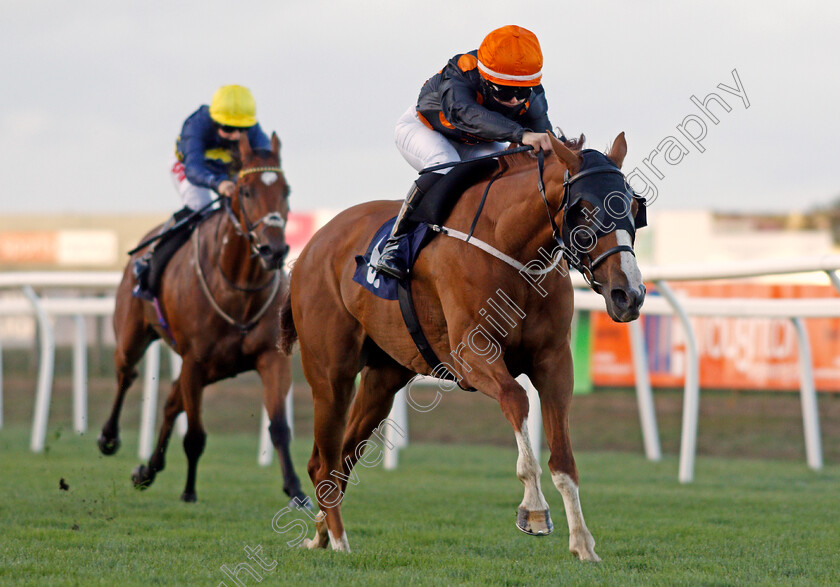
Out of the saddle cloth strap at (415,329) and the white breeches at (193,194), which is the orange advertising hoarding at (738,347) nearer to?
the white breeches at (193,194)

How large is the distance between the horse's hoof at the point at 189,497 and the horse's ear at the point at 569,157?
3536 millimetres

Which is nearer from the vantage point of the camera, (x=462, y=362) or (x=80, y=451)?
(x=462, y=362)

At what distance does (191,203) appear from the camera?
7465mm

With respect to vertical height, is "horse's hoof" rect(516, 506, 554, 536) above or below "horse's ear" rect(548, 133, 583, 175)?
below

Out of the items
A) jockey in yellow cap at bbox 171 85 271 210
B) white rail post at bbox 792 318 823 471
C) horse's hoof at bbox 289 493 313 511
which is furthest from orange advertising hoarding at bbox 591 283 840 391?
horse's hoof at bbox 289 493 313 511

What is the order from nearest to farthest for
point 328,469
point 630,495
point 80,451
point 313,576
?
point 313,576
point 328,469
point 630,495
point 80,451

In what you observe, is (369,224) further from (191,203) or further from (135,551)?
(191,203)

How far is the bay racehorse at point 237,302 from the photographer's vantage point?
6250 mm

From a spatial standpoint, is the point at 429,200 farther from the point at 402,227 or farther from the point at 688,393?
the point at 688,393

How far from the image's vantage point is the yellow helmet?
6977 mm

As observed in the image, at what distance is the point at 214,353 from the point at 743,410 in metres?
8.59

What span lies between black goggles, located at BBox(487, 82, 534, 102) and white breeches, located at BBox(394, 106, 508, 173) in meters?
0.40

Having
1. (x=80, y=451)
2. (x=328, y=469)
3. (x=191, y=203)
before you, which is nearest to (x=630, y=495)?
(x=328, y=469)

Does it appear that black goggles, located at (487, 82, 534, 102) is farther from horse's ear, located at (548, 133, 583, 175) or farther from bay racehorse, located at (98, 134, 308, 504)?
bay racehorse, located at (98, 134, 308, 504)
